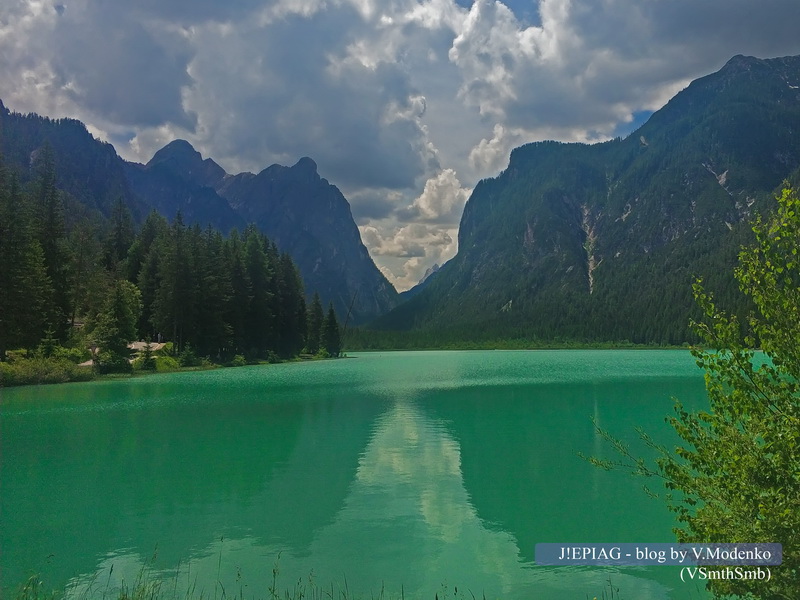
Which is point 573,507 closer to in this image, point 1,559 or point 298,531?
point 298,531

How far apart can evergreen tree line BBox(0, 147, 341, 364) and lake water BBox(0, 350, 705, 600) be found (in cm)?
2669

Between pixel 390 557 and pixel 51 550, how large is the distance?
8.99 m

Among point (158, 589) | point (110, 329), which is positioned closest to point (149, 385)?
point (110, 329)

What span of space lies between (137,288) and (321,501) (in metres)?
81.3

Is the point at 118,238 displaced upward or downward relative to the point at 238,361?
upward

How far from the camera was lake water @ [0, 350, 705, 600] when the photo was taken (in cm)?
1254

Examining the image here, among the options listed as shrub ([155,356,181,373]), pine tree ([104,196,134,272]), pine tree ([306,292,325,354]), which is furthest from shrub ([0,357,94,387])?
pine tree ([306,292,325,354])

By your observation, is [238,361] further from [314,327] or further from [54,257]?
[314,327]

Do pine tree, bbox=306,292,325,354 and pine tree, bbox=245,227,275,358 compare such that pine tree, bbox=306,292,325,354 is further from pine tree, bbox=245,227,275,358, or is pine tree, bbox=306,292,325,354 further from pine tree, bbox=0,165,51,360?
pine tree, bbox=0,165,51,360

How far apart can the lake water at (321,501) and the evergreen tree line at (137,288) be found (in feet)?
87.6

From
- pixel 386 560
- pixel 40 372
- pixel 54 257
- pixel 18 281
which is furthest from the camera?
pixel 54 257

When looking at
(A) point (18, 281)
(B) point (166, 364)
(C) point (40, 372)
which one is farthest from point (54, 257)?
(C) point (40, 372)

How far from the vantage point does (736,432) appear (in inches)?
267

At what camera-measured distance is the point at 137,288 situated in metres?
87.8
